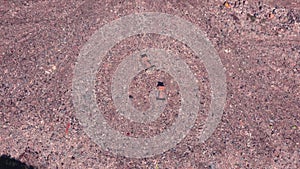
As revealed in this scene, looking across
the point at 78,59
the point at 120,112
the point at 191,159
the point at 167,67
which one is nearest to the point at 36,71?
the point at 78,59

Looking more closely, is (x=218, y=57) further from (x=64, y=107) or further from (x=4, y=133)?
(x=4, y=133)

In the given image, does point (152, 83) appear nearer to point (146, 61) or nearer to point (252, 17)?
point (146, 61)

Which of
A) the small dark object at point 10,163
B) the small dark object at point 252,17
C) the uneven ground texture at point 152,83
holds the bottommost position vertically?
the small dark object at point 10,163

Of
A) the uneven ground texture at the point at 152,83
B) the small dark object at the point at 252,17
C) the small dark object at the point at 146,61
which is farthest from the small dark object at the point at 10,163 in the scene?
the small dark object at the point at 252,17

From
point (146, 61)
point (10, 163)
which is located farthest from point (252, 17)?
point (10, 163)

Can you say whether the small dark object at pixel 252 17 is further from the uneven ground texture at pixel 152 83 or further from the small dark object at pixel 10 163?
the small dark object at pixel 10 163
